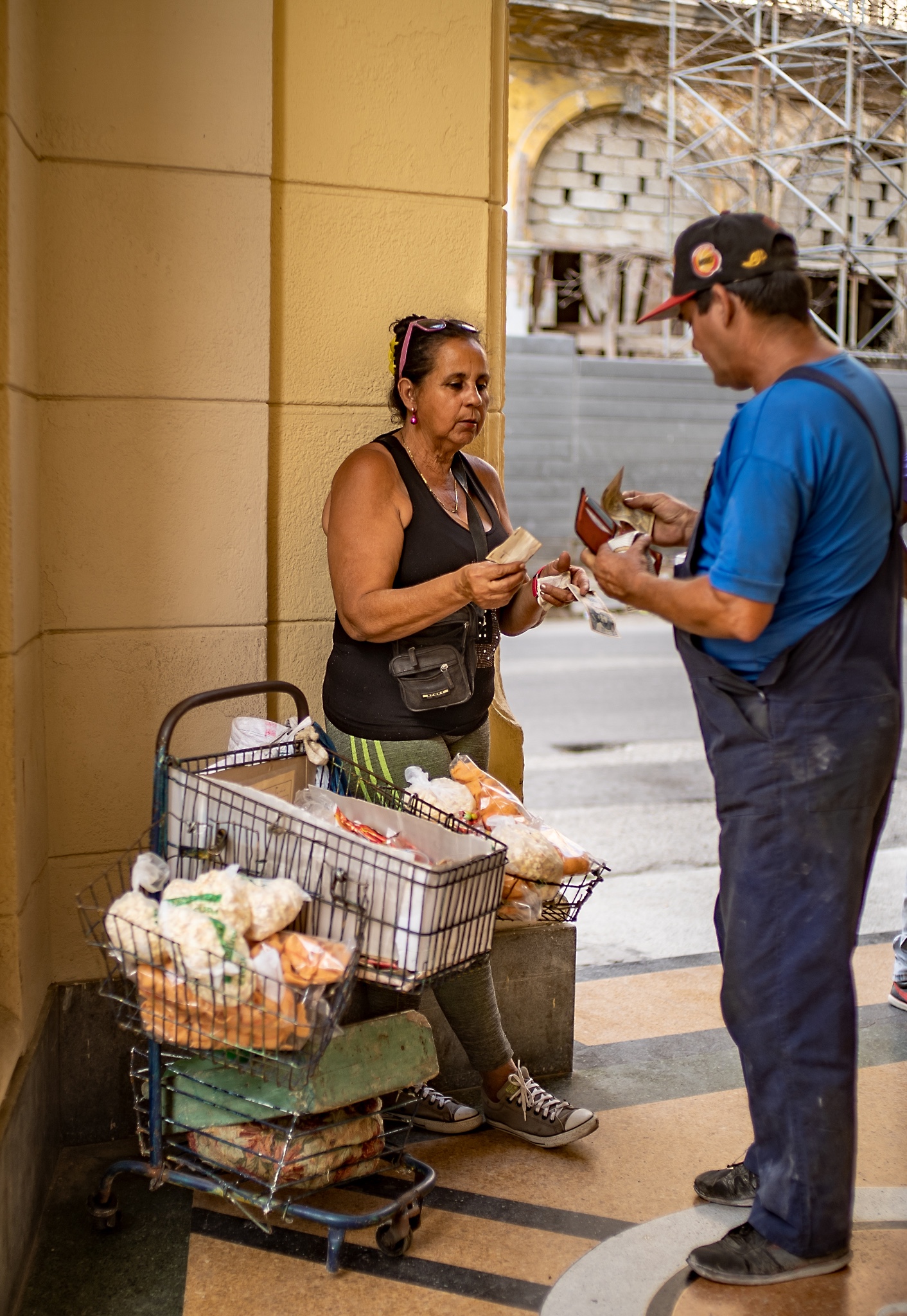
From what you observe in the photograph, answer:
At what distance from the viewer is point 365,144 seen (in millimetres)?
3207

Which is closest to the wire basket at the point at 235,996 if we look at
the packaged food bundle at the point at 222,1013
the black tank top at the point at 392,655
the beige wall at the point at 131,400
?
the packaged food bundle at the point at 222,1013

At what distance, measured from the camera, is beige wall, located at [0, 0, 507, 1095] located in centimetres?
279

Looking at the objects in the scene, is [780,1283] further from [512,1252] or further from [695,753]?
[695,753]

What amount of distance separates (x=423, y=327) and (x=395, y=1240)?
2.05 metres

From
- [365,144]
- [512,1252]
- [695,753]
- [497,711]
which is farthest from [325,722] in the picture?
[695,753]

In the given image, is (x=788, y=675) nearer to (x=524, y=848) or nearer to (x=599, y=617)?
(x=599, y=617)

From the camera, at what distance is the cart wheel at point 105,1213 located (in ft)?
8.37

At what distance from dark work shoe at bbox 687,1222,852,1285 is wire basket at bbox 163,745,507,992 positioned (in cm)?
75

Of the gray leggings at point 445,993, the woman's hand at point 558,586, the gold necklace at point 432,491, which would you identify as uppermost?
the gold necklace at point 432,491

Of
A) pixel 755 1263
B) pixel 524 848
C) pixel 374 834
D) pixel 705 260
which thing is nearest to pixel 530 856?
pixel 524 848

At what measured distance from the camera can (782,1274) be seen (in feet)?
7.80

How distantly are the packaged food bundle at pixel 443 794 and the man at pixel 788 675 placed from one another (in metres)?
0.61

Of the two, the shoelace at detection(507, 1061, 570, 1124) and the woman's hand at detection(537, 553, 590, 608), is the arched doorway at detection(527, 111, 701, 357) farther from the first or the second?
the shoelace at detection(507, 1061, 570, 1124)

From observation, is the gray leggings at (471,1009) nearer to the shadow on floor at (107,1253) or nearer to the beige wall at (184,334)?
the shadow on floor at (107,1253)
